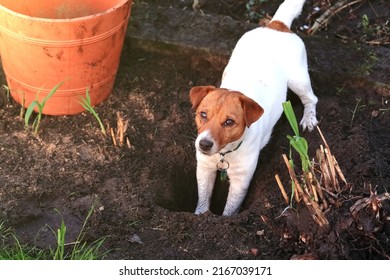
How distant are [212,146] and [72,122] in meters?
1.37

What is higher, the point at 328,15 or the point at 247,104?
the point at 247,104

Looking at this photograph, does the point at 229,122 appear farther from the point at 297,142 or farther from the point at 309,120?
the point at 309,120

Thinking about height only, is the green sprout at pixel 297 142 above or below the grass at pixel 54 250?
above

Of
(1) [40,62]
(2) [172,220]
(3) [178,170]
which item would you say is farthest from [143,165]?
(1) [40,62]

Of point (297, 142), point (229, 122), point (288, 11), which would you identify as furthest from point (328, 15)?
point (297, 142)

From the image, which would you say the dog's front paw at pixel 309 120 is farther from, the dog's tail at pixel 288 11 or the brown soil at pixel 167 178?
the dog's tail at pixel 288 11

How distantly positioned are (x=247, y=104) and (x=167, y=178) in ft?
2.93

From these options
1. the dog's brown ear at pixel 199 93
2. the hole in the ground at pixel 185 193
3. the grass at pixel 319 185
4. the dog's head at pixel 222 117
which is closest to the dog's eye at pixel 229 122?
the dog's head at pixel 222 117

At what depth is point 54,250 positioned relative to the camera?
12.1 feet

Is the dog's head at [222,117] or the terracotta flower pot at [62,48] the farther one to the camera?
the terracotta flower pot at [62,48]

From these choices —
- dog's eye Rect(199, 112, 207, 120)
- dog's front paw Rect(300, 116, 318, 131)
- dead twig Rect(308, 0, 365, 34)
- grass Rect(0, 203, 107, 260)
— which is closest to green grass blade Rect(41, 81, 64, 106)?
grass Rect(0, 203, 107, 260)

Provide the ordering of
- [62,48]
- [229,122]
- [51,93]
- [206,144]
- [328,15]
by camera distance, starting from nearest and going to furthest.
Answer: [206,144] < [229,122] < [51,93] < [62,48] < [328,15]

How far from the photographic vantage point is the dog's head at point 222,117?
12.0ft

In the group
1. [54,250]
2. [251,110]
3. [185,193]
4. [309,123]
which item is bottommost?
[185,193]
